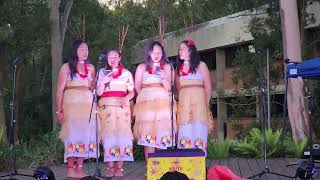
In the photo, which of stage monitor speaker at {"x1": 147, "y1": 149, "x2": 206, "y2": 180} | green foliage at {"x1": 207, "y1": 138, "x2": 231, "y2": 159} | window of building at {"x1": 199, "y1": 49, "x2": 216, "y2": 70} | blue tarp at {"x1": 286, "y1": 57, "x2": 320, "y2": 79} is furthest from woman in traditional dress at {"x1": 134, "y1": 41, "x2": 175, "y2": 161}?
window of building at {"x1": 199, "y1": 49, "x2": 216, "y2": 70}

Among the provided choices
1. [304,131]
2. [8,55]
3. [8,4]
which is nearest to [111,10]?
[8,55]

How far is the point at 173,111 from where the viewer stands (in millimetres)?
7156

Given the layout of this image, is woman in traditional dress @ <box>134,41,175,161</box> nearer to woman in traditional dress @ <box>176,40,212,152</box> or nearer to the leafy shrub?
woman in traditional dress @ <box>176,40,212,152</box>

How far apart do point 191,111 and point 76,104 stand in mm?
1515

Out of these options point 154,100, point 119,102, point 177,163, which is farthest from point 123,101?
point 177,163

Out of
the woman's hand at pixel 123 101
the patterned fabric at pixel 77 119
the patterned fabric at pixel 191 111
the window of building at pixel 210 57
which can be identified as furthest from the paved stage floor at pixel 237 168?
the window of building at pixel 210 57

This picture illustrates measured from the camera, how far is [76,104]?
6.97 m

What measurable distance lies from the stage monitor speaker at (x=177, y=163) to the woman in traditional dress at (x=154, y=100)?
3.86ft

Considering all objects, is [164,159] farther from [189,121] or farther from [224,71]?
[224,71]

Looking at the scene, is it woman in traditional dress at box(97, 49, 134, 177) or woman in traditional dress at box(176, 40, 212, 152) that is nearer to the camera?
woman in traditional dress at box(97, 49, 134, 177)

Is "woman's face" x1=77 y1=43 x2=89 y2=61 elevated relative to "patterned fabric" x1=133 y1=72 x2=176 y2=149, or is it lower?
elevated

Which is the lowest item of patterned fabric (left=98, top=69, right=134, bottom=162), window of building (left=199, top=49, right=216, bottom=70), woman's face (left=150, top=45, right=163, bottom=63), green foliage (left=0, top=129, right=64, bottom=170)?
green foliage (left=0, top=129, right=64, bottom=170)

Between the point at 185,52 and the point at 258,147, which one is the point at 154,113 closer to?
the point at 185,52

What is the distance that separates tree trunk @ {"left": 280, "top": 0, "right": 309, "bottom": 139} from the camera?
1283 centimetres
